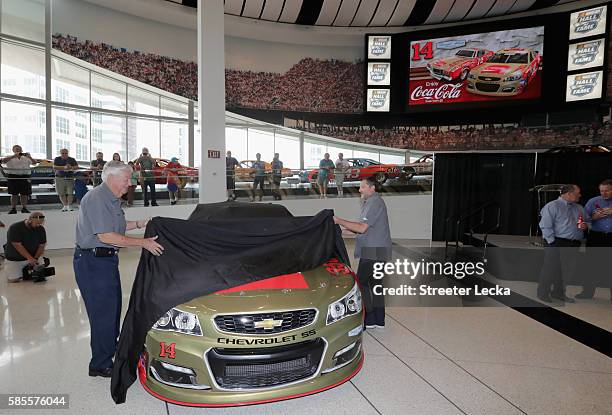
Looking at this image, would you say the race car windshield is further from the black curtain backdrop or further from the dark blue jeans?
the dark blue jeans

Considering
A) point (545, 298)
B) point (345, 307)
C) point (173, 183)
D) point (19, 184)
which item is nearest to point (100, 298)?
point (345, 307)

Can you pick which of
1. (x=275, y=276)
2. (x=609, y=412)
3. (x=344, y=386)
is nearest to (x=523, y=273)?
(x=609, y=412)

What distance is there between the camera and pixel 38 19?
543 inches

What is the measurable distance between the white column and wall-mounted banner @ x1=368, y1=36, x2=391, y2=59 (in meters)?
9.60

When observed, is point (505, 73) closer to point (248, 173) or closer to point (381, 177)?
point (381, 177)

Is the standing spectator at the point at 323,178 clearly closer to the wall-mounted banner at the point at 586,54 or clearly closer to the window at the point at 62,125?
the window at the point at 62,125

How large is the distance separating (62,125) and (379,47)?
12646 millimetres

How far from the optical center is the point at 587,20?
570 inches

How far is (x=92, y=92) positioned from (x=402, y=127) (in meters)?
12.5

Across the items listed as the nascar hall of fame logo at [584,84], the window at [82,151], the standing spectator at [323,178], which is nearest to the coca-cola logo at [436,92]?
the nascar hall of fame logo at [584,84]

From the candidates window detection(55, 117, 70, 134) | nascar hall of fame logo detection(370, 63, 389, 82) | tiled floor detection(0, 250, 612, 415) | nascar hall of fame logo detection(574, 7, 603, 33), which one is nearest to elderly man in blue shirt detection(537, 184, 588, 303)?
tiled floor detection(0, 250, 612, 415)

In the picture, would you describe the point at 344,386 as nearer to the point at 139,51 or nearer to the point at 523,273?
the point at 523,273

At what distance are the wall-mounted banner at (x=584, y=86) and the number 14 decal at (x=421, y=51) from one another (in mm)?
5133

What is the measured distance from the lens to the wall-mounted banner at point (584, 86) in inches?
571
